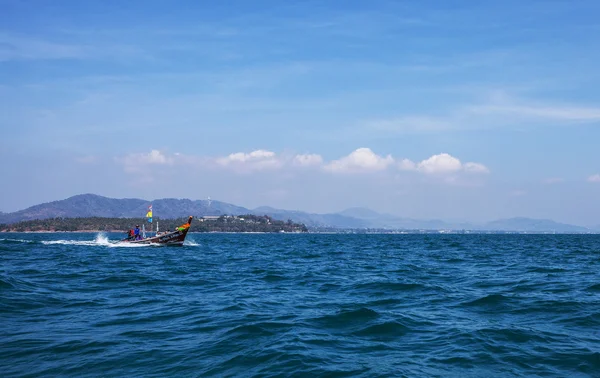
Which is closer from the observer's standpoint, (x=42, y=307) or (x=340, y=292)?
(x=42, y=307)

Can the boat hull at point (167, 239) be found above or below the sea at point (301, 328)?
above

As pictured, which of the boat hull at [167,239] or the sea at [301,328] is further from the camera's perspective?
the boat hull at [167,239]

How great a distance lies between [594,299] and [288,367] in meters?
14.3

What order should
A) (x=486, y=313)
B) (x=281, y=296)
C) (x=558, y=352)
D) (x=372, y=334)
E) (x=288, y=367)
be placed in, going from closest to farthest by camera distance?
(x=288, y=367), (x=558, y=352), (x=372, y=334), (x=486, y=313), (x=281, y=296)

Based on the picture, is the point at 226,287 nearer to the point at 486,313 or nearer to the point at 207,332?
the point at 207,332

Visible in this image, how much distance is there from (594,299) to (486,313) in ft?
17.8

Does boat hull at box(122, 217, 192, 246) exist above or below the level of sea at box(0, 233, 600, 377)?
above

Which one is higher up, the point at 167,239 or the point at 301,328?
the point at 167,239

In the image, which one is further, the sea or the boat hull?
the boat hull

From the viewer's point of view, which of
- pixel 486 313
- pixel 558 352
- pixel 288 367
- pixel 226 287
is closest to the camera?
pixel 288 367

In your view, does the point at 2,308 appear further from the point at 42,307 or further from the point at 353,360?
the point at 353,360

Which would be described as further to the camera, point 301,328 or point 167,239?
point 167,239

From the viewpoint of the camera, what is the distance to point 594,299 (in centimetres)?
1966

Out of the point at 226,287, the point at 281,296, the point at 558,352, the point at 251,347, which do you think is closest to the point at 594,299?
the point at 558,352
